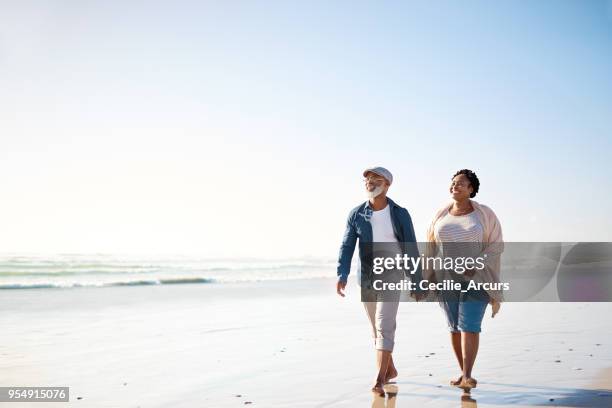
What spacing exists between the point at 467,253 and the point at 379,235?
0.85 m

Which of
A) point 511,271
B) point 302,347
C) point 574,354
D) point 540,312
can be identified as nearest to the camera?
point 574,354

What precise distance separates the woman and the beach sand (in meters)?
0.42

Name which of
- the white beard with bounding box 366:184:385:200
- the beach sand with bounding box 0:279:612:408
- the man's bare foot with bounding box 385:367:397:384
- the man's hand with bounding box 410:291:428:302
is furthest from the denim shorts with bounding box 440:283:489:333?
the white beard with bounding box 366:184:385:200

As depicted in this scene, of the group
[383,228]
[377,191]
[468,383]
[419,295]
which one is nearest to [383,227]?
[383,228]

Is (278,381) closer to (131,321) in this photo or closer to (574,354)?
(574,354)

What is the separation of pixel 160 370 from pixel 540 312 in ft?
27.5

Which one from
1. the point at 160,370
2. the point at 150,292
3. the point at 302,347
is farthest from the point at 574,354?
the point at 150,292

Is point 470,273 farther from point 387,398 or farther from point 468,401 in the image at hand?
point 387,398

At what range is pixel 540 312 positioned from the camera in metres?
11.4

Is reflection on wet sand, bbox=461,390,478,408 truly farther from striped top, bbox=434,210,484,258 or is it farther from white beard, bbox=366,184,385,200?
white beard, bbox=366,184,385,200

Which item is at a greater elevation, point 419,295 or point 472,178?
point 472,178

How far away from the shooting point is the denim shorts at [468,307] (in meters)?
5.12

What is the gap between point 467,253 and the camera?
5.21 meters

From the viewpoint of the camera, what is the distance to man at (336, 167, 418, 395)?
505 cm
